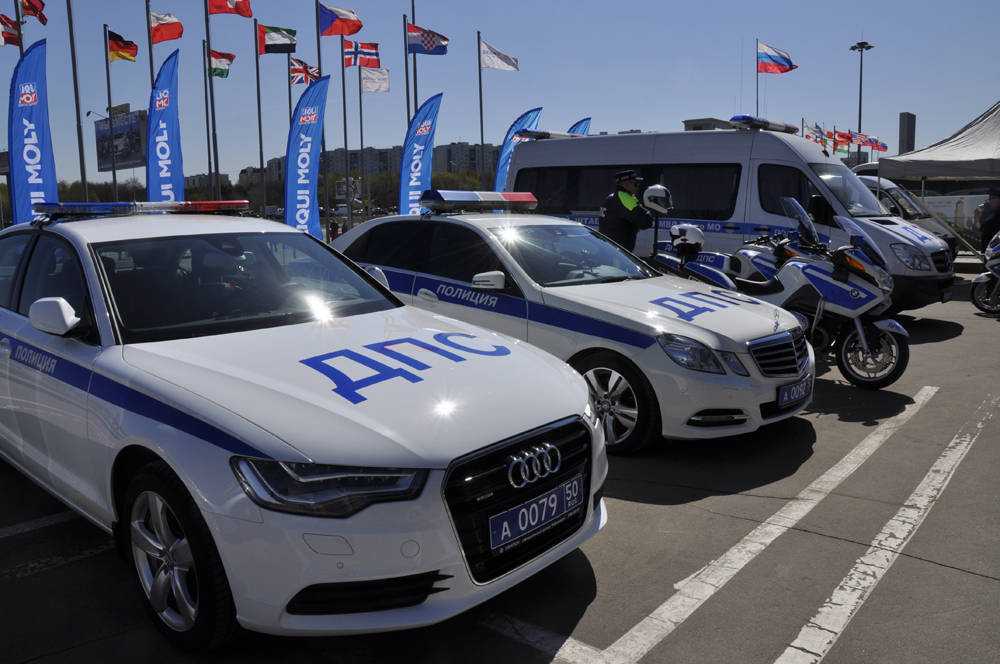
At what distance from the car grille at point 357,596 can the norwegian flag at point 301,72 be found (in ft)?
93.2

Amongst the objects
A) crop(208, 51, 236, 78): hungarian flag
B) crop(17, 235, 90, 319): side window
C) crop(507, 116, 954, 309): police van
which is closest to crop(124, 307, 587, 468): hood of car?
crop(17, 235, 90, 319): side window

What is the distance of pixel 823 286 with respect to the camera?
7008mm

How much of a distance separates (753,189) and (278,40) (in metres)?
19.3

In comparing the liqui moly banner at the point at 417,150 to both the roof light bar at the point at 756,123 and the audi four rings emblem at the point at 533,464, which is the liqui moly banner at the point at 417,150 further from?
the audi four rings emblem at the point at 533,464

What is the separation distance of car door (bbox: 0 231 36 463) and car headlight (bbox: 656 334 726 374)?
3.48m

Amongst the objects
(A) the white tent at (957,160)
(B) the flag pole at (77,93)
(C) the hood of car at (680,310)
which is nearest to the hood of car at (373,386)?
(C) the hood of car at (680,310)

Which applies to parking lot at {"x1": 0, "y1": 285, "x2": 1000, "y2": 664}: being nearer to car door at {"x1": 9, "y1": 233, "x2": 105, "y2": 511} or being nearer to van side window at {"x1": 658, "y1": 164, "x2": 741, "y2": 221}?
car door at {"x1": 9, "y1": 233, "x2": 105, "y2": 511}

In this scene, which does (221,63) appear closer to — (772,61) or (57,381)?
(772,61)

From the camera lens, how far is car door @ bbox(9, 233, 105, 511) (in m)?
3.19

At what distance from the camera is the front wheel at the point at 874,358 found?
21.4 ft

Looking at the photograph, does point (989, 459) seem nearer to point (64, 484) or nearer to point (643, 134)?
point (64, 484)

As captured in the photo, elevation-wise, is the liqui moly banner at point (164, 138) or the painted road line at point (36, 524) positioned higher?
the liqui moly banner at point (164, 138)

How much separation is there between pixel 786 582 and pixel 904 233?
8.26m

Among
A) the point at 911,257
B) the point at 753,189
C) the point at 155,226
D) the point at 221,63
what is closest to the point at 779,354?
the point at 155,226
